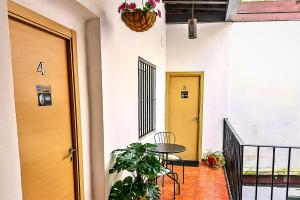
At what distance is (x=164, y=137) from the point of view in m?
4.42

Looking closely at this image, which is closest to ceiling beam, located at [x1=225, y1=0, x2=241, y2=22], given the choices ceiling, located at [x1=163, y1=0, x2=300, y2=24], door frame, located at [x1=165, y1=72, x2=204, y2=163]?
ceiling, located at [x1=163, y1=0, x2=300, y2=24]

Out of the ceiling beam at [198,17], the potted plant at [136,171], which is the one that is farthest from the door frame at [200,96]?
the potted plant at [136,171]

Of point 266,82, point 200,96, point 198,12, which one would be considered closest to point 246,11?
point 198,12

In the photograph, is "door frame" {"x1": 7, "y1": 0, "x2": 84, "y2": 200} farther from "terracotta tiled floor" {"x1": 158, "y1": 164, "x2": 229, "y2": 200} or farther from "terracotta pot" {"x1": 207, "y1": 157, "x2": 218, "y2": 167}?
"terracotta pot" {"x1": 207, "y1": 157, "x2": 218, "y2": 167}

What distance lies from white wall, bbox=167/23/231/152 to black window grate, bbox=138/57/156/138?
112cm

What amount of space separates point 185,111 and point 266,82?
1753 millimetres

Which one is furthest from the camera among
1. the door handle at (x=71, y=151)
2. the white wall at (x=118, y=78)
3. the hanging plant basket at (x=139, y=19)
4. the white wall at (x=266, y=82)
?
the white wall at (x=266, y=82)

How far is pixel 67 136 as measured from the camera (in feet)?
5.25

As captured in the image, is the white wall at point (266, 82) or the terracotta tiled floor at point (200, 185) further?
the white wall at point (266, 82)

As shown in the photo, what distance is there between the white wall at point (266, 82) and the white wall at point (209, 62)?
0.21 m

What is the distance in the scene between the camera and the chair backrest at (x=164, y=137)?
4011mm

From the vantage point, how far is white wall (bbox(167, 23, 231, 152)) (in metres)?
4.39

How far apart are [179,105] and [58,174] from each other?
134 inches

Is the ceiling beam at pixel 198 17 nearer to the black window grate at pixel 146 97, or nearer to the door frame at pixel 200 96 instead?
the door frame at pixel 200 96
